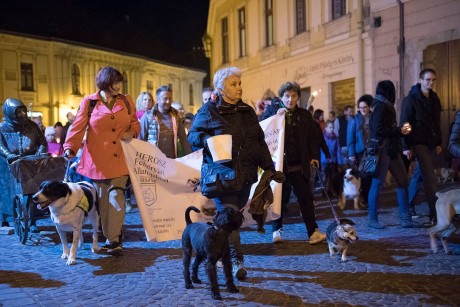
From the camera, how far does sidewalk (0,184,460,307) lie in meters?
4.52

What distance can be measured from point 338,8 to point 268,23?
16.7 feet

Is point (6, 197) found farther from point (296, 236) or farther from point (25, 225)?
point (296, 236)

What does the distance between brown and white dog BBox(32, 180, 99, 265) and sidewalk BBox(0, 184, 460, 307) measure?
1.13ft

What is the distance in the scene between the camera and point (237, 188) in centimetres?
488

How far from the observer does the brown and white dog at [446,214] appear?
566 centimetres

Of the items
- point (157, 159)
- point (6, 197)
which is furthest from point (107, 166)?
point (6, 197)

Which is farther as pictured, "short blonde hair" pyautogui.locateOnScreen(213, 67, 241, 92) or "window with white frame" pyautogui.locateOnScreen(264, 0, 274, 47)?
"window with white frame" pyautogui.locateOnScreen(264, 0, 274, 47)

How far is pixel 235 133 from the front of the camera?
498 centimetres

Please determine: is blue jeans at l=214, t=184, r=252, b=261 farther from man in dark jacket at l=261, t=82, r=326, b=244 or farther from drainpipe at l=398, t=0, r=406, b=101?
drainpipe at l=398, t=0, r=406, b=101

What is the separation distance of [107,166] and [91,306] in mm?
2203

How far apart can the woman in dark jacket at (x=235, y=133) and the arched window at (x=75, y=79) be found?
130ft

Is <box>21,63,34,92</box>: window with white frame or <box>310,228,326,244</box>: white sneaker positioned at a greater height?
<box>21,63,34,92</box>: window with white frame

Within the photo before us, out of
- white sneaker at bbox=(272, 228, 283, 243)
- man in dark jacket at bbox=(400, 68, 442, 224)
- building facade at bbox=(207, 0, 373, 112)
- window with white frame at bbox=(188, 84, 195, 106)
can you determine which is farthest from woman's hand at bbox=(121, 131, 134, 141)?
window with white frame at bbox=(188, 84, 195, 106)

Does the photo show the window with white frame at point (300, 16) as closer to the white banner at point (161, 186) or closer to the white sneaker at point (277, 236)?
the white sneaker at point (277, 236)
